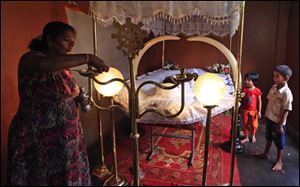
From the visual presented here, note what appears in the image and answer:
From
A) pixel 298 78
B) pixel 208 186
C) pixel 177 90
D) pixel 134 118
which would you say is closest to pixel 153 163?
pixel 208 186

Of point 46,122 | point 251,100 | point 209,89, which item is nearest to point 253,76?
point 251,100

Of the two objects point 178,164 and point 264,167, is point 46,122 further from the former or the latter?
point 264,167

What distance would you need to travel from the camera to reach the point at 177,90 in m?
1.44

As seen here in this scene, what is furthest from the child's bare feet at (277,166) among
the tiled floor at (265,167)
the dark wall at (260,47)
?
the dark wall at (260,47)

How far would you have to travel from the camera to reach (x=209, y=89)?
900 millimetres

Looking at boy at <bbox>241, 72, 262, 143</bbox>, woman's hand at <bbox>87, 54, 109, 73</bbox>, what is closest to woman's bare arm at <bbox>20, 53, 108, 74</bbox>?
woman's hand at <bbox>87, 54, 109, 73</bbox>

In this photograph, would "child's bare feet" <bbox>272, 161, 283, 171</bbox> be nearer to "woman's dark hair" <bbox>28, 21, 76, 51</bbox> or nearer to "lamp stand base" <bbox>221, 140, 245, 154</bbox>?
"lamp stand base" <bbox>221, 140, 245, 154</bbox>

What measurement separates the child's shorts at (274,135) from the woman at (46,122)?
3.25ft

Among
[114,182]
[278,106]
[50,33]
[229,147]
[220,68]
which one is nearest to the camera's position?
[50,33]

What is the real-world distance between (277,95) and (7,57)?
4.38ft

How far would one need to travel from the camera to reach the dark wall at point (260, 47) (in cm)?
124

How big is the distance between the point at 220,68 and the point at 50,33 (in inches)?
29.4

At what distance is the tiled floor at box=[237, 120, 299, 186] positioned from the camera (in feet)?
5.03

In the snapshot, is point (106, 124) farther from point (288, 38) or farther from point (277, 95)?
point (288, 38)
